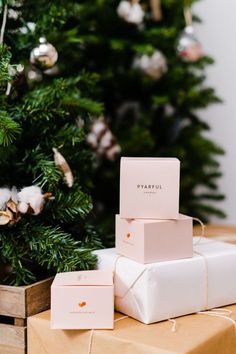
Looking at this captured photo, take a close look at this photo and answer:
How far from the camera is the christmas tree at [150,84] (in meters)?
1.40

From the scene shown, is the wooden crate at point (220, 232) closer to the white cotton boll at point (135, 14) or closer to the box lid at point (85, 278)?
the box lid at point (85, 278)

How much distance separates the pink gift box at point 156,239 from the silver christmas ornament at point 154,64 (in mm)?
614

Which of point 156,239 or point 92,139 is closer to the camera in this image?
point 156,239

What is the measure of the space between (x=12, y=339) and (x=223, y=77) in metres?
1.08

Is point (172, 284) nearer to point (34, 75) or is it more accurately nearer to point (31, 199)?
point (31, 199)

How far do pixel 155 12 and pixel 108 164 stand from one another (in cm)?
45

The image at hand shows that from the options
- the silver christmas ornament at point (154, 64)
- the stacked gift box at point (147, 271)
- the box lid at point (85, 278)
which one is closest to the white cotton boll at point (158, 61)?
the silver christmas ornament at point (154, 64)

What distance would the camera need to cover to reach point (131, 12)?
4.45ft

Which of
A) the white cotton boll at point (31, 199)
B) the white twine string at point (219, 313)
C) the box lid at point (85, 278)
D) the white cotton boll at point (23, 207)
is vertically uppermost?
the white cotton boll at point (31, 199)

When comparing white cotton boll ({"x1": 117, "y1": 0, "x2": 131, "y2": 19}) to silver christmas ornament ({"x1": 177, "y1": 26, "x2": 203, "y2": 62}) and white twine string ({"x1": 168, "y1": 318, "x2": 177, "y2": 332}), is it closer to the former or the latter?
silver christmas ornament ({"x1": 177, "y1": 26, "x2": 203, "y2": 62})

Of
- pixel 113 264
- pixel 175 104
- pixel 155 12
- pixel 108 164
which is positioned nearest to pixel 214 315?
pixel 113 264

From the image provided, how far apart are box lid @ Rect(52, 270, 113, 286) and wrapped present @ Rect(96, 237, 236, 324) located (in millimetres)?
34

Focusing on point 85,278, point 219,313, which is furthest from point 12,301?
point 219,313

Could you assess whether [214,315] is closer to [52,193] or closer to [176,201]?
[176,201]
